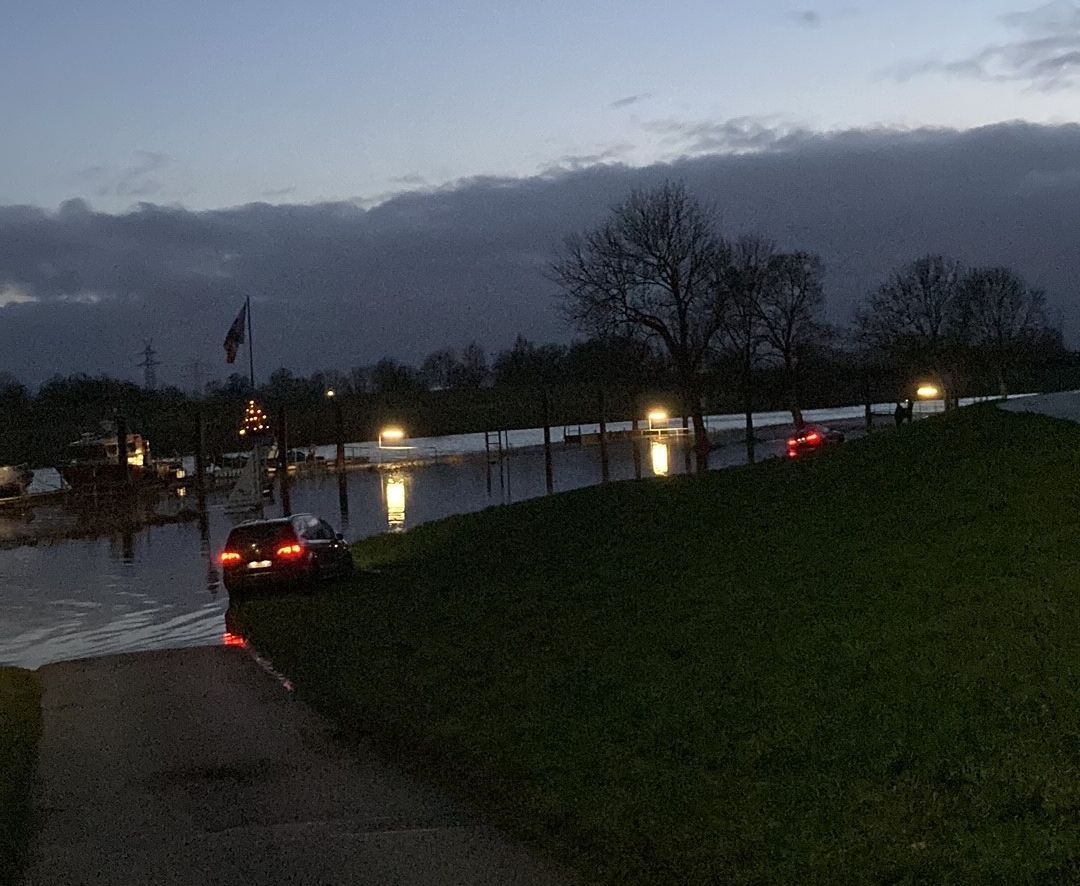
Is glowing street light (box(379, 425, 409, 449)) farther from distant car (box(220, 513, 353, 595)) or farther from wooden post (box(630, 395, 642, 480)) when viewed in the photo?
distant car (box(220, 513, 353, 595))

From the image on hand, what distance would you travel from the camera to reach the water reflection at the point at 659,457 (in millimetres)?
56475

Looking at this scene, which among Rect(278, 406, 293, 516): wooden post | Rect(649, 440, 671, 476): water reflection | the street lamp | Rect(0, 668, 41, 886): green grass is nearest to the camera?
Rect(0, 668, 41, 886): green grass

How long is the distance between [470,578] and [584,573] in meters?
3.36

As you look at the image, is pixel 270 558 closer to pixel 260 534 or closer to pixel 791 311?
pixel 260 534

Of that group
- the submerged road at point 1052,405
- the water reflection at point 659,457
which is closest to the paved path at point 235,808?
the submerged road at point 1052,405

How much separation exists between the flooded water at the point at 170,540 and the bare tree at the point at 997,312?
45.2 feet

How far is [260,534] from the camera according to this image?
24.4m

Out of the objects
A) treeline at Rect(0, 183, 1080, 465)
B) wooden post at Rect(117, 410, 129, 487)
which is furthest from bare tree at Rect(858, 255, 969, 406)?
wooden post at Rect(117, 410, 129, 487)

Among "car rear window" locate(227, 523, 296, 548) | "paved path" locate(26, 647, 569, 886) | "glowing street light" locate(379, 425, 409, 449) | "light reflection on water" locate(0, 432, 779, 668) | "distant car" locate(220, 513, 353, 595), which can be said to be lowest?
"light reflection on water" locate(0, 432, 779, 668)

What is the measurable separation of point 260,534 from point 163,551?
649 inches

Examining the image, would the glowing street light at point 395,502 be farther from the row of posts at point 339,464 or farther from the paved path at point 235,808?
the paved path at point 235,808

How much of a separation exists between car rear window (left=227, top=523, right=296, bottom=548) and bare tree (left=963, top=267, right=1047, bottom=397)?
47.9 metres

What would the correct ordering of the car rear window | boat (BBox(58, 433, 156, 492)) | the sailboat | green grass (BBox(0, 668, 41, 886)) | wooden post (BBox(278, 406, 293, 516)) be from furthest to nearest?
boat (BBox(58, 433, 156, 492)) < the sailboat < wooden post (BBox(278, 406, 293, 516)) < the car rear window < green grass (BBox(0, 668, 41, 886))

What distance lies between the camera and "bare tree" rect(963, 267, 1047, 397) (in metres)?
67.4
